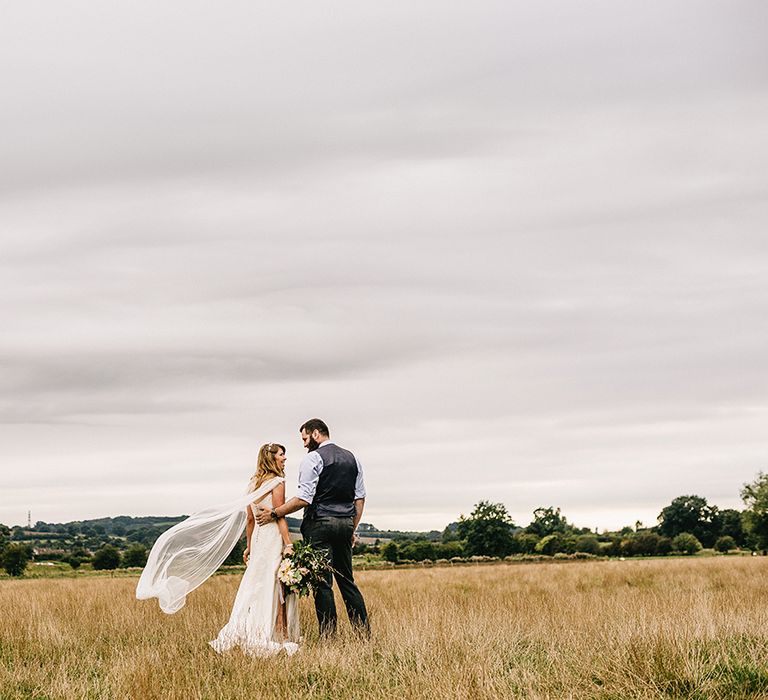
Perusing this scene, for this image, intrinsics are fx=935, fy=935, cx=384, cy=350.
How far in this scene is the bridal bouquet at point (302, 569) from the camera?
33.6 feet

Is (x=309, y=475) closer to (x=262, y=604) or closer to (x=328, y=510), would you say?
(x=328, y=510)

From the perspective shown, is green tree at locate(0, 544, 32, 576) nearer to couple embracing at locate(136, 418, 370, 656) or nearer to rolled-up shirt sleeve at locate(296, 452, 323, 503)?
couple embracing at locate(136, 418, 370, 656)

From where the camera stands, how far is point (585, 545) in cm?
10212

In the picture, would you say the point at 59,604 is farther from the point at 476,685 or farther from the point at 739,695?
the point at 739,695

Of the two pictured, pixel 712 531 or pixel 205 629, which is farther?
pixel 712 531

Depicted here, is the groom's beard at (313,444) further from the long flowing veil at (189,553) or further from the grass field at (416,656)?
the grass field at (416,656)

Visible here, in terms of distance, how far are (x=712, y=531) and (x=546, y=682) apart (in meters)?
132

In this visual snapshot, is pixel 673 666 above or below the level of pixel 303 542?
below

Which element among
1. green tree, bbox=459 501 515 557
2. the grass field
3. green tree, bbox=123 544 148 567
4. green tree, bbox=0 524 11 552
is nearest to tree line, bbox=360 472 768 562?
green tree, bbox=459 501 515 557

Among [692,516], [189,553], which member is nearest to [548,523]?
[692,516]

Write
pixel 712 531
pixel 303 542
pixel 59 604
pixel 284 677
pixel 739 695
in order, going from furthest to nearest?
pixel 712 531 < pixel 59 604 < pixel 303 542 < pixel 284 677 < pixel 739 695

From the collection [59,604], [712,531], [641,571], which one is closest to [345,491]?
[59,604]

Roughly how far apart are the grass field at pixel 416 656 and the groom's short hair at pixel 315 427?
2.30m

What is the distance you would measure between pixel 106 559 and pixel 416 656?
258ft
